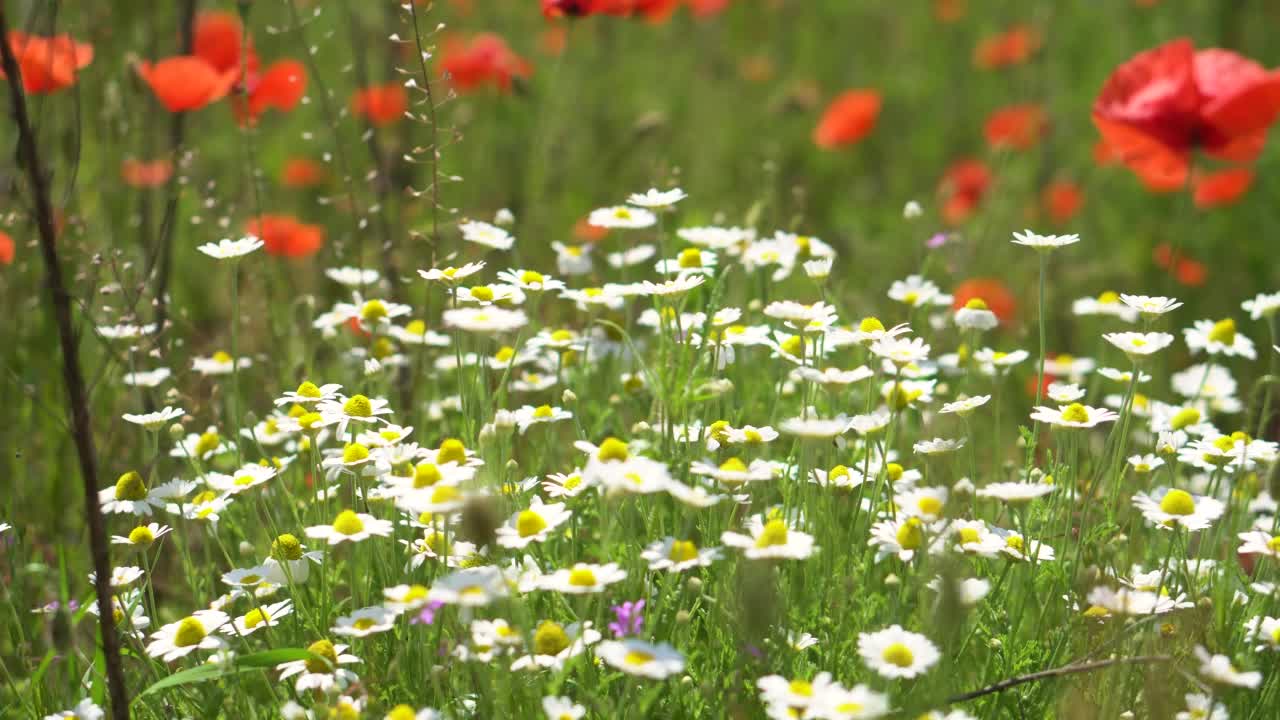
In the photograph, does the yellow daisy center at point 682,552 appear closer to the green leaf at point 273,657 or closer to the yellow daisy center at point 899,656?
the yellow daisy center at point 899,656

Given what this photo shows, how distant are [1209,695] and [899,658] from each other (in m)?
0.42

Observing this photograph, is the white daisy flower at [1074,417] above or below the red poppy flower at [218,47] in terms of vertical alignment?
below

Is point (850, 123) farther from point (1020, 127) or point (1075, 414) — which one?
point (1075, 414)

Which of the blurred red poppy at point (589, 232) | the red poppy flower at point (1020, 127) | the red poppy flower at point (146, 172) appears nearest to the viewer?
the red poppy flower at point (146, 172)

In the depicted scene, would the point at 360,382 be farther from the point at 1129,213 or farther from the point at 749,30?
the point at 749,30

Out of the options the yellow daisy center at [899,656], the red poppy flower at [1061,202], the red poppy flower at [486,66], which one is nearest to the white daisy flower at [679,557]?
the yellow daisy center at [899,656]

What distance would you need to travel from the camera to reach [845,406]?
2.51m

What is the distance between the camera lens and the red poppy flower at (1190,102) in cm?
258

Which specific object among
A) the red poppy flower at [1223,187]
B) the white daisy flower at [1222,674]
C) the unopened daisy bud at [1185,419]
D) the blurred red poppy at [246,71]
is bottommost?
the red poppy flower at [1223,187]

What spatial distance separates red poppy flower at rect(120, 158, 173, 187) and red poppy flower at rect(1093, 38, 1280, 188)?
2080 mm

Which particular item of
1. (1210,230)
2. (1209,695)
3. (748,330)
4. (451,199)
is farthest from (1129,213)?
(1209,695)

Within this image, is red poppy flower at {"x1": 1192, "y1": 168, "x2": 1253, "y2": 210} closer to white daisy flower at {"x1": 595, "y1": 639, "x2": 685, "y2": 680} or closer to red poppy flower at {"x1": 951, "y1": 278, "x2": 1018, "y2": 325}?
red poppy flower at {"x1": 951, "y1": 278, "x2": 1018, "y2": 325}

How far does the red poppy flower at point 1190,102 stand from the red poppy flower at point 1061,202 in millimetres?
1854

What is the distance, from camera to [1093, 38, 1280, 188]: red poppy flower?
258 centimetres
